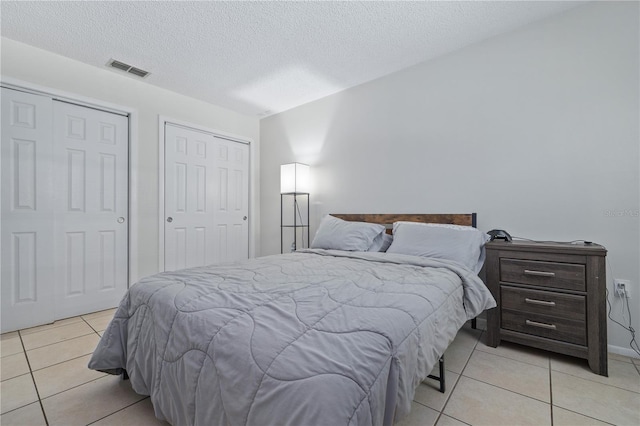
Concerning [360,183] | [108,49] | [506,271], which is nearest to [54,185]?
[108,49]

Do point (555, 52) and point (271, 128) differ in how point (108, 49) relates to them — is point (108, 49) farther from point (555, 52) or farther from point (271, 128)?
point (555, 52)

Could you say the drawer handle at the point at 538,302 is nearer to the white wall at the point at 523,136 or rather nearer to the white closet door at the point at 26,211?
the white wall at the point at 523,136

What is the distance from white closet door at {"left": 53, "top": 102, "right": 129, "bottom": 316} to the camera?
2637 mm

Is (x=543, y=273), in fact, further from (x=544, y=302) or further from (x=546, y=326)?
(x=546, y=326)

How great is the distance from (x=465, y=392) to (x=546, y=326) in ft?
2.59

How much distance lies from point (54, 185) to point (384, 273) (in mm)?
2957

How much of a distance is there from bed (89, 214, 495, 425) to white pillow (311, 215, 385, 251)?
75 cm

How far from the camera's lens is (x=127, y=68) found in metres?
2.85

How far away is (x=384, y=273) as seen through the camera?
1.71 metres

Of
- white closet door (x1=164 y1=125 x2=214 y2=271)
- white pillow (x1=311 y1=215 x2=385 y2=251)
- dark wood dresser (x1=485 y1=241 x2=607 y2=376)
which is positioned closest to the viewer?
dark wood dresser (x1=485 y1=241 x2=607 y2=376)

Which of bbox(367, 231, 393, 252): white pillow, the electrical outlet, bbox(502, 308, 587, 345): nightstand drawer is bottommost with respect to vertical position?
bbox(502, 308, 587, 345): nightstand drawer

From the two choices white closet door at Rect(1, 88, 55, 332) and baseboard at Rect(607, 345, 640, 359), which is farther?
white closet door at Rect(1, 88, 55, 332)

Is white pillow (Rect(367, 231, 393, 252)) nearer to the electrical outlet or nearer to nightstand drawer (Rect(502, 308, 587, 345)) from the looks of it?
nightstand drawer (Rect(502, 308, 587, 345))

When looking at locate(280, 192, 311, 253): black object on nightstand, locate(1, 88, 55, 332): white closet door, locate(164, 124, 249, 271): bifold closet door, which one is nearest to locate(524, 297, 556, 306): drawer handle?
locate(280, 192, 311, 253): black object on nightstand
